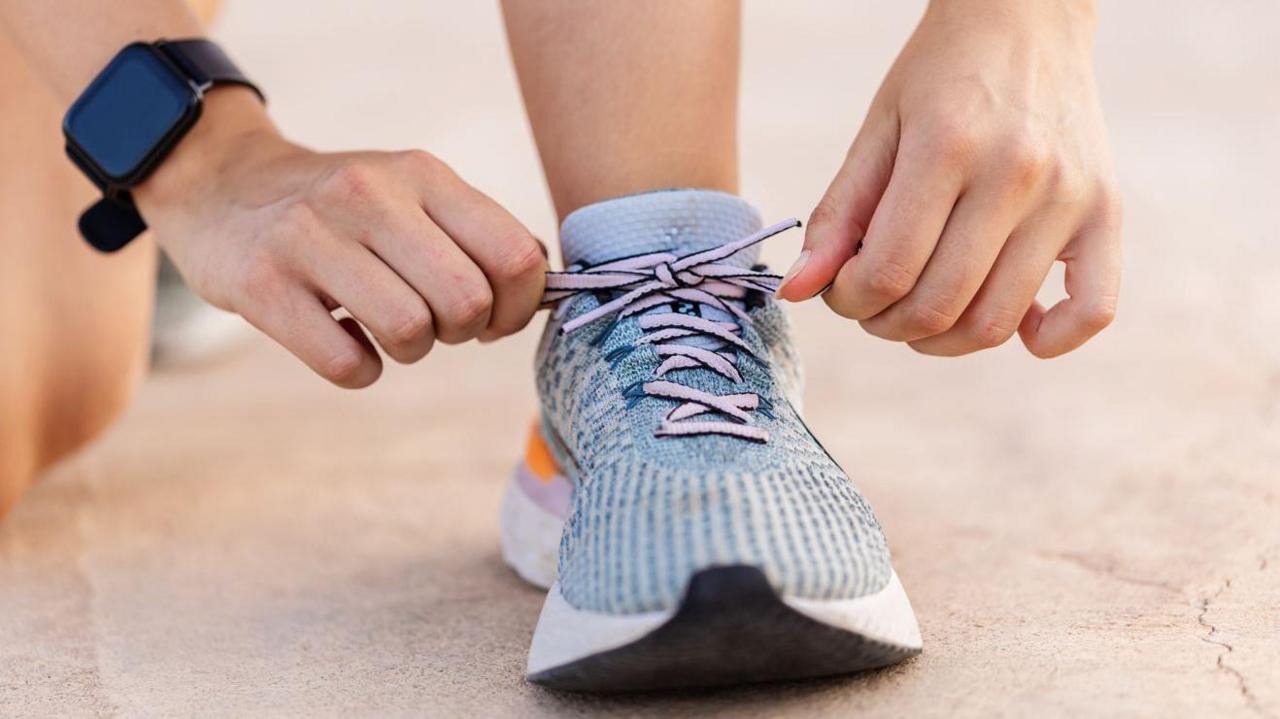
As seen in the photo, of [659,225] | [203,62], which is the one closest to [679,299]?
[659,225]

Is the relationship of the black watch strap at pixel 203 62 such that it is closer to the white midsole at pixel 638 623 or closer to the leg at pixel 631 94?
the leg at pixel 631 94

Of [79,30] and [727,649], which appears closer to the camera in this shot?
[727,649]

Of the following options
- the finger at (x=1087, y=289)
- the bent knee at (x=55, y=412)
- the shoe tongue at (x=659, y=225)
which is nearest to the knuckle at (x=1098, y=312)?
the finger at (x=1087, y=289)

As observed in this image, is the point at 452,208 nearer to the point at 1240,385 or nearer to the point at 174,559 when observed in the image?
the point at 174,559

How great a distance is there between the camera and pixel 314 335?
0.78 metres

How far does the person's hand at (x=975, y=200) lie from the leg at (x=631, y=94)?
16 cm

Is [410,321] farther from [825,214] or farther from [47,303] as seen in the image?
[47,303]

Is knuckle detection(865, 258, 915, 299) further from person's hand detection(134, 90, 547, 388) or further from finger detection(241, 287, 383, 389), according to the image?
finger detection(241, 287, 383, 389)

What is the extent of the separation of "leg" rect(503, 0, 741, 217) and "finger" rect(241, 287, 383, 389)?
210mm

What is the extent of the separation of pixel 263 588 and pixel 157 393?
0.81 metres

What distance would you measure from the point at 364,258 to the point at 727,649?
326mm

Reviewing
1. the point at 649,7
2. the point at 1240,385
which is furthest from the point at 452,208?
the point at 1240,385

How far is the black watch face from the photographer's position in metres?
0.87

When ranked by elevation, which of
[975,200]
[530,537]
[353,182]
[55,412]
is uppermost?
[975,200]
